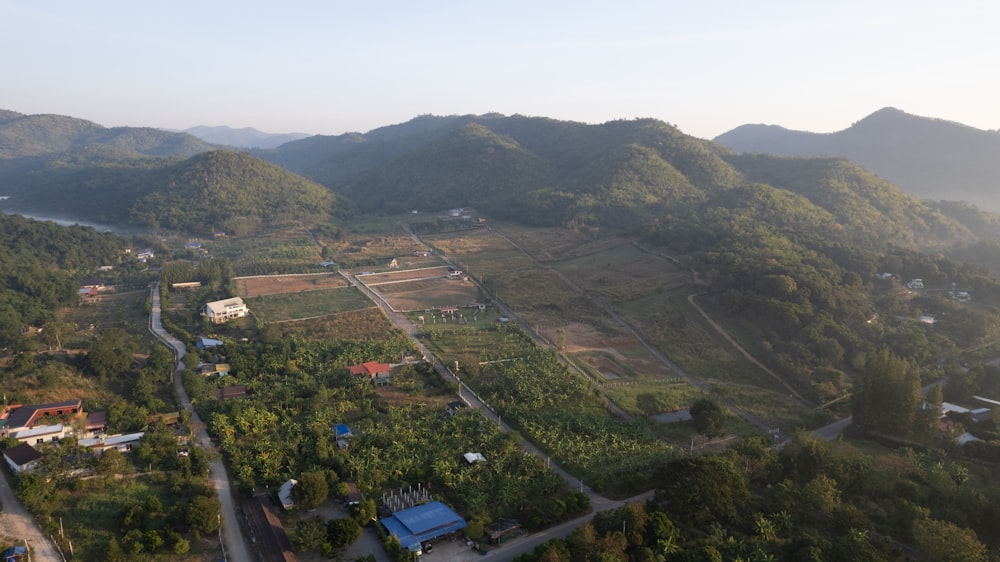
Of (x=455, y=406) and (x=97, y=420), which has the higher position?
(x=97, y=420)

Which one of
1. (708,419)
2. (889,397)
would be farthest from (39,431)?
(889,397)

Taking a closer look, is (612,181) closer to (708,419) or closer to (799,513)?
(708,419)

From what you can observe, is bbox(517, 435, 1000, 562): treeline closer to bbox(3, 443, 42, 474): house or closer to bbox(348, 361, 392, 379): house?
bbox(348, 361, 392, 379): house

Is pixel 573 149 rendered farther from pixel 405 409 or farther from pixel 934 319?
pixel 405 409

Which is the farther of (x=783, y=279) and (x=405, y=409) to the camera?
(x=783, y=279)

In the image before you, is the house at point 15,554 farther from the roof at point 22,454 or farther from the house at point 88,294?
the house at point 88,294

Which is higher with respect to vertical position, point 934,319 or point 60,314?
point 934,319

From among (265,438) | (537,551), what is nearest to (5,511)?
(265,438)

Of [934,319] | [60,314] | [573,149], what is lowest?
[60,314]
